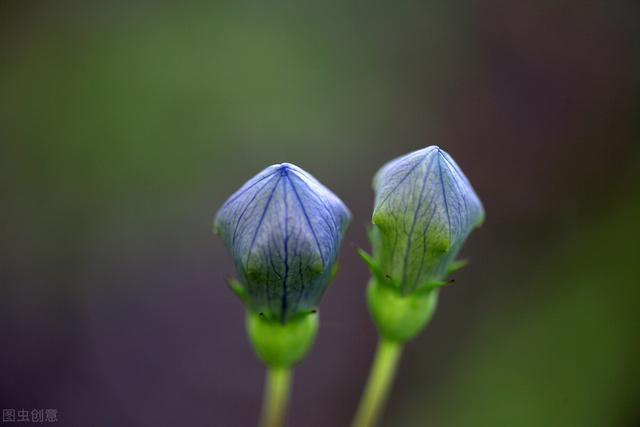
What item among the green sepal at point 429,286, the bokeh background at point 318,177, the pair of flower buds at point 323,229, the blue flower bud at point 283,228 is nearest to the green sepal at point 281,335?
the pair of flower buds at point 323,229

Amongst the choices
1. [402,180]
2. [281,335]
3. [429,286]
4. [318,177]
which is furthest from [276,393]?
[318,177]

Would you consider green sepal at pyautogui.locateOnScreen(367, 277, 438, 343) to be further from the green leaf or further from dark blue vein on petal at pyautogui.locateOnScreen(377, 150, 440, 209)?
dark blue vein on petal at pyautogui.locateOnScreen(377, 150, 440, 209)

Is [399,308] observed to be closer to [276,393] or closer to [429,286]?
[429,286]

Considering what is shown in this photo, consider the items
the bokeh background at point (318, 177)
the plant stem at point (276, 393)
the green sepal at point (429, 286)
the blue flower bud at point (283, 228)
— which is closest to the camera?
the blue flower bud at point (283, 228)

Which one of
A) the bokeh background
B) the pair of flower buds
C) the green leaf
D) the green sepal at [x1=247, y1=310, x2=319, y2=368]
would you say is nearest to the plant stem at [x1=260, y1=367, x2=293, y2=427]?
the green sepal at [x1=247, y1=310, x2=319, y2=368]

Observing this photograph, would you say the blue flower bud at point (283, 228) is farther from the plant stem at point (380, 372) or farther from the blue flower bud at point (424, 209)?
the plant stem at point (380, 372)

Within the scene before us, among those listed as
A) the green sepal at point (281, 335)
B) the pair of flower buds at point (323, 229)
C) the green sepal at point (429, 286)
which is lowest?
the green sepal at point (281, 335)

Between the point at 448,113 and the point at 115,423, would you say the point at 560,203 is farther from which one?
the point at 115,423
